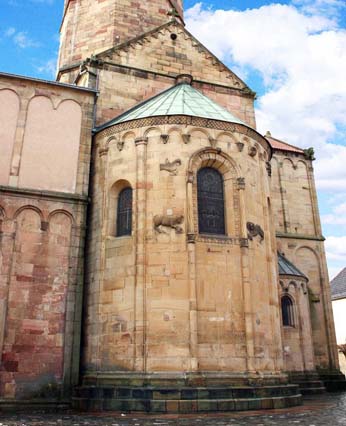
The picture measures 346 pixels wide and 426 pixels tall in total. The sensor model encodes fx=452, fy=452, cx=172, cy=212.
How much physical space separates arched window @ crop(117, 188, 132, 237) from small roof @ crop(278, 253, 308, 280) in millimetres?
9467

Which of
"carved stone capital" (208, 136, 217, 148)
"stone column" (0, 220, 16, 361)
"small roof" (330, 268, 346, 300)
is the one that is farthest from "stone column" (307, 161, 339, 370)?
"small roof" (330, 268, 346, 300)

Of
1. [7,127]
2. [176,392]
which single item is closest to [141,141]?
[7,127]

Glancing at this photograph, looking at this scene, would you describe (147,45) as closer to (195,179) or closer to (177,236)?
(195,179)

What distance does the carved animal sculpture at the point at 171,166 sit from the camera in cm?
1520

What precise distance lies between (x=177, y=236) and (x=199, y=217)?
126 centimetres

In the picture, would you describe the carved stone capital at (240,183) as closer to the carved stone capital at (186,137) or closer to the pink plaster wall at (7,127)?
the carved stone capital at (186,137)

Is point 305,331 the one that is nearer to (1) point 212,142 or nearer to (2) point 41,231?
(1) point 212,142

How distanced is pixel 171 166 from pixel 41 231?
494cm

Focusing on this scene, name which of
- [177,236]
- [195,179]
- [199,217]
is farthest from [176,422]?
[195,179]

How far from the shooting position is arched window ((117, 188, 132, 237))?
1540 centimetres

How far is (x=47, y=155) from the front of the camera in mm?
16328

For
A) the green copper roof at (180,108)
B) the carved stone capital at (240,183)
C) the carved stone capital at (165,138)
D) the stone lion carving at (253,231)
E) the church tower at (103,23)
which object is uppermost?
the church tower at (103,23)

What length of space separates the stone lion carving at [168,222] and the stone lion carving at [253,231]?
2.40m


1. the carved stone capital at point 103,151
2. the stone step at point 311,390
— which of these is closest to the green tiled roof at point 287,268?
the stone step at point 311,390
